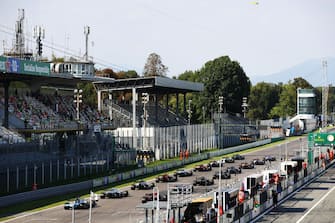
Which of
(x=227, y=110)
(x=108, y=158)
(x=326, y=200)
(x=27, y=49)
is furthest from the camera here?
(x=227, y=110)

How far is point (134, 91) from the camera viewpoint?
369ft

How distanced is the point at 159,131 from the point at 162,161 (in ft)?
17.3

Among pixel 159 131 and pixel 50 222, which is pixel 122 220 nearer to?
pixel 50 222

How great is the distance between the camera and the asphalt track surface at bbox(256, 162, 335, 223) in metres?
54.2

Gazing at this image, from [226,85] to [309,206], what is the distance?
411 ft

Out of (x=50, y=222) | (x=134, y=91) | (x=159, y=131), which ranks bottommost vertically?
(x=50, y=222)

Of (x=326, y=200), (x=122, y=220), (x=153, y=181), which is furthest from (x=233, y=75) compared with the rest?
(x=122, y=220)

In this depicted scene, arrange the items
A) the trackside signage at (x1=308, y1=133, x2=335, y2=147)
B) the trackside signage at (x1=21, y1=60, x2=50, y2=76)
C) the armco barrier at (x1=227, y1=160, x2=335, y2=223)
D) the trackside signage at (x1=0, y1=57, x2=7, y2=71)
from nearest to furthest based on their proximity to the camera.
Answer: the armco barrier at (x1=227, y1=160, x2=335, y2=223)
the trackside signage at (x1=0, y1=57, x2=7, y2=71)
the trackside signage at (x1=21, y1=60, x2=50, y2=76)
the trackside signage at (x1=308, y1=133, x2=335, y2=147)

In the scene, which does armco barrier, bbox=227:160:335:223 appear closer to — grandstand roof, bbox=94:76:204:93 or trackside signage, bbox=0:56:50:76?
grandstand roof, bbox=94:76:204:93

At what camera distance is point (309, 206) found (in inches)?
2443

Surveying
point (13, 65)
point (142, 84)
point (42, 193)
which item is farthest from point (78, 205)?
point (142, 84)

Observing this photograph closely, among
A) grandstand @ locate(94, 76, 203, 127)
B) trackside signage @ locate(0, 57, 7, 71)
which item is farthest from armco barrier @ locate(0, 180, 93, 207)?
grandstand @ locate(94, 76, 203, 127)

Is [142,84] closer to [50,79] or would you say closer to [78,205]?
[50,79]

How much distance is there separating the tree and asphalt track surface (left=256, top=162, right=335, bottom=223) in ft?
345
